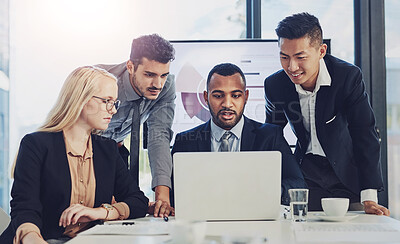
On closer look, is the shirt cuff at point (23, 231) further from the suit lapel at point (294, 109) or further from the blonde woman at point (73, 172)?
the suit lapel at point (294, 109)

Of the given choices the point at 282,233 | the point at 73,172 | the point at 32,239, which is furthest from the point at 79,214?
the point at 282,233

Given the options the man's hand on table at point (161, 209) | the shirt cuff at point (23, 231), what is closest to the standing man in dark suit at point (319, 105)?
the man's hand on table at point (161, 209)

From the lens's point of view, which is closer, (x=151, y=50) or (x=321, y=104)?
(x=321, y=104)

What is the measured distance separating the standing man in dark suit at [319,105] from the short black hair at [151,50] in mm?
773

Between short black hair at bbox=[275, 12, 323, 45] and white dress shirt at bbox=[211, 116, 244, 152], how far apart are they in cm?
61

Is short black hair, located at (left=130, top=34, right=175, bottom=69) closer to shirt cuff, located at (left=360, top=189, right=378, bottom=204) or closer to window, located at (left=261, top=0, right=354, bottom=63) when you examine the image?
window, located at (left=261, top=0, right=354, bottom=63)

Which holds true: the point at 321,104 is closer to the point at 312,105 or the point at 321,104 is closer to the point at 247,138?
the point at 312,105

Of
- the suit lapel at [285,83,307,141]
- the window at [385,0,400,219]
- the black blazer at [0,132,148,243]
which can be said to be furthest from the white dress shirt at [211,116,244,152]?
the window at [385,0,400,219]

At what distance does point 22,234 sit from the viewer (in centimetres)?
183

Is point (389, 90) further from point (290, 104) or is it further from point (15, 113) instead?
point (15, 113)

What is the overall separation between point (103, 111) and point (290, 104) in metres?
1.21

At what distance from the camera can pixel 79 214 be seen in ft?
6.26

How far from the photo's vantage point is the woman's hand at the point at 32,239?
1.79 m

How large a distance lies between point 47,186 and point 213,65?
1.91 m
